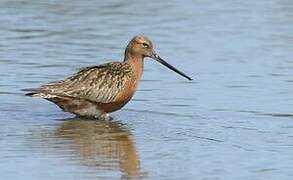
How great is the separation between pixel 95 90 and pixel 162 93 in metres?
1.17

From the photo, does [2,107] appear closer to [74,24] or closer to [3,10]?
[74,24]

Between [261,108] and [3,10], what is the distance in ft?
25.1

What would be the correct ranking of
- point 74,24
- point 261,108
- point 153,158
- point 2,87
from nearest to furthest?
point 153,158 → point 261,108 → point 2,87 → point 74,24

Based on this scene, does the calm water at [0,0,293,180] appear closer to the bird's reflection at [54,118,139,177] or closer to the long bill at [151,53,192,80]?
the bird's reflection at [54,118,139,177]

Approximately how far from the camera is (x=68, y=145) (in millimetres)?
10859

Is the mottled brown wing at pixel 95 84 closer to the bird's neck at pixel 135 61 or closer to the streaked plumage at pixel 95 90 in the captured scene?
the streaked plumage at pixel 95 90

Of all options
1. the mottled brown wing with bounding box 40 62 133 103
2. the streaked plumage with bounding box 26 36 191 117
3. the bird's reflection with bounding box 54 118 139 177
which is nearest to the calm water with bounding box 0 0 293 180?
the bird's reflection with bounding box 54 118 139 177

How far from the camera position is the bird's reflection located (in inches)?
393

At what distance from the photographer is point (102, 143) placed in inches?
435

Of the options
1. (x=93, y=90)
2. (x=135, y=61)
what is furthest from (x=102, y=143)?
(x=135, y=61)

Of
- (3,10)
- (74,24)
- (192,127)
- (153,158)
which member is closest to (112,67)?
(192,127)

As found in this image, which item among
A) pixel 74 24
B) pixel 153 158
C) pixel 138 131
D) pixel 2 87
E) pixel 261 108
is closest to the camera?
pixel 153 158

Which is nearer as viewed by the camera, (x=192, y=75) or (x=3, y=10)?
(x=192, y=75)

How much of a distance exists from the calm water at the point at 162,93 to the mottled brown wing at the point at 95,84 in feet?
1.00
